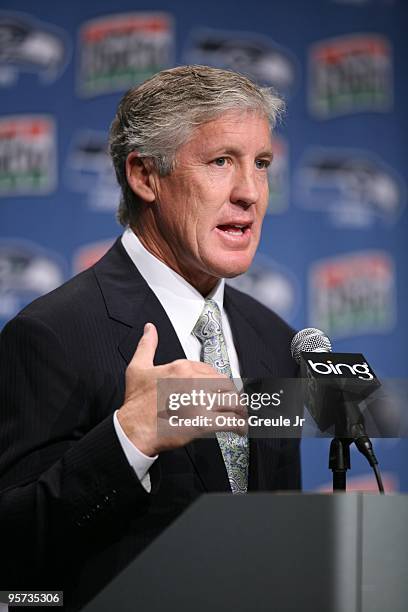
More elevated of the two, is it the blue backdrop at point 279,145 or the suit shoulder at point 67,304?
the blue backdrop at point 279,145

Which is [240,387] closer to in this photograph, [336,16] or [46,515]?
[46,515]

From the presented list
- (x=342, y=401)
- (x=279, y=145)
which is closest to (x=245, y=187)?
(x=342, y=401)

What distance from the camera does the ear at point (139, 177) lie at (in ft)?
5.45

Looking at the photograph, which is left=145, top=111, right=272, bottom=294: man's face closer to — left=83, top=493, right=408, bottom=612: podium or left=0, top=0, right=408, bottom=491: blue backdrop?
left=83, top=493, right=408, bottom=612: podium

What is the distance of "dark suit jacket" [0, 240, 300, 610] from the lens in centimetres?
126

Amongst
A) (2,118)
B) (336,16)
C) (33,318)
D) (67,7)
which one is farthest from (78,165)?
(33,318)

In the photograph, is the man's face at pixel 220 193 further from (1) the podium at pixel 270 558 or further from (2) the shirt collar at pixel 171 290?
(1) the podium at pixel 270 558

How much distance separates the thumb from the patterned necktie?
25 centimetres

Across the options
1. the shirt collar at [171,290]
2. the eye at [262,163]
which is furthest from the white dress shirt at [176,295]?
the eye at [262,163]

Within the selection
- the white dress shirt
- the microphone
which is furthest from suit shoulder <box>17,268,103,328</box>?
the microphone

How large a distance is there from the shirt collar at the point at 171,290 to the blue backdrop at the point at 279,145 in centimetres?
143

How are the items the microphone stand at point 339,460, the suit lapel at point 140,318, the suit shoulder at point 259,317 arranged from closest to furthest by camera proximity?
the microphone stand at point 339,460 → the suit lapel at point 140,318 → the suit shoulder at point 259,317

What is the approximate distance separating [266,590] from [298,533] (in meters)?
0.07

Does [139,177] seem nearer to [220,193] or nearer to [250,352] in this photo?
[220,193]
